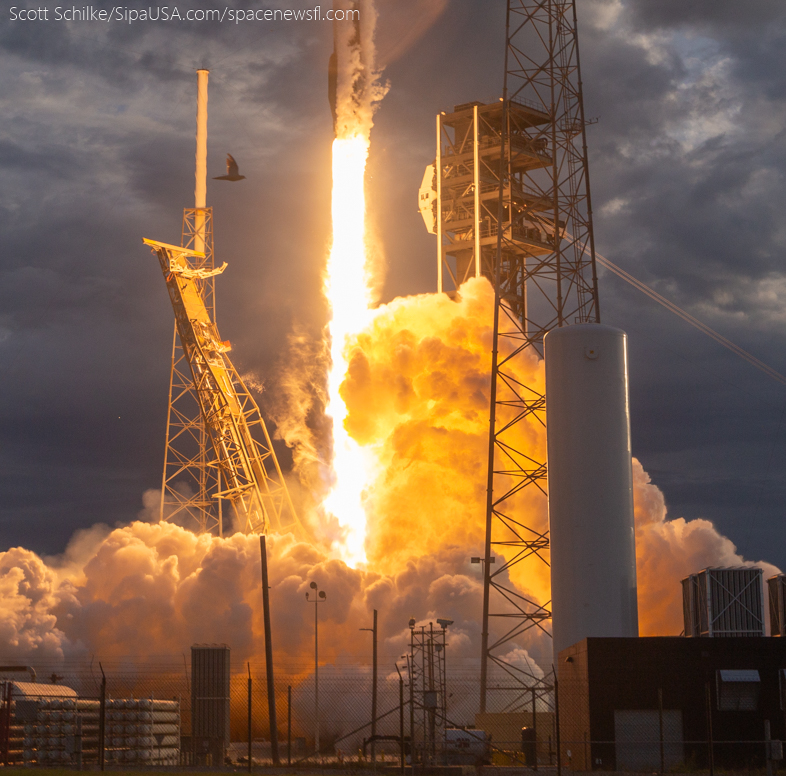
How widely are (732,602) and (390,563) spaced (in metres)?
23.1

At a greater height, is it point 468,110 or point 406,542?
point 468,110

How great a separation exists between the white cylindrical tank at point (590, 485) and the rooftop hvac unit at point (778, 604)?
518cm

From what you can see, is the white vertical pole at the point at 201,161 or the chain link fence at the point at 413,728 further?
the white vertical pole at the point at 201,161

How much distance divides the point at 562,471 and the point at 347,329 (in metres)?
21.5

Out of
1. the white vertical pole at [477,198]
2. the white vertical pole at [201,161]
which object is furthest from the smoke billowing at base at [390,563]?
the white vertical pole at [201,161]

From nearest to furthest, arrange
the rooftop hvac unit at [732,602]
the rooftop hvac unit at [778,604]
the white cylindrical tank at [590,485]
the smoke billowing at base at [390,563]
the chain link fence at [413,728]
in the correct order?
1. the chain link fence at [413,728]
2. the rooftop hvac unit at [732,602]
3. the white cylindrical tank at [590,485]
4. the rooftop hvac unit at [778,604]
5. the smoke billowing at base at [390,563]

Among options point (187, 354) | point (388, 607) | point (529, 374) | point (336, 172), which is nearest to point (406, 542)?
point (388, 607)

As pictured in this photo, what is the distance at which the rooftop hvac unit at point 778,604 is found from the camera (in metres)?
44.1

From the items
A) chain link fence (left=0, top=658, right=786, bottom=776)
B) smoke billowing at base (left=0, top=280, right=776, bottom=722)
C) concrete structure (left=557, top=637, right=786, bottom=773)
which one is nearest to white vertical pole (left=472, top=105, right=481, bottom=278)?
smoke billowing at base (left=0, top=280, right=776, bottom=722)

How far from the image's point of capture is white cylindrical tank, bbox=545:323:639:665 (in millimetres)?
43906

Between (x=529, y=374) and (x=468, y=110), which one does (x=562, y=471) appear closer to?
(x=529, y=374)

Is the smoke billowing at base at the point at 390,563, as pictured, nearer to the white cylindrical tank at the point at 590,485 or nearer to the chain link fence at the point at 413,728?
→ the chain link fence at the point at 413,728

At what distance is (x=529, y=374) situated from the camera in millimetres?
60281

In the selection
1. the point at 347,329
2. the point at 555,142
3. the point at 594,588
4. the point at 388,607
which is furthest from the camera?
the point at 347,329
